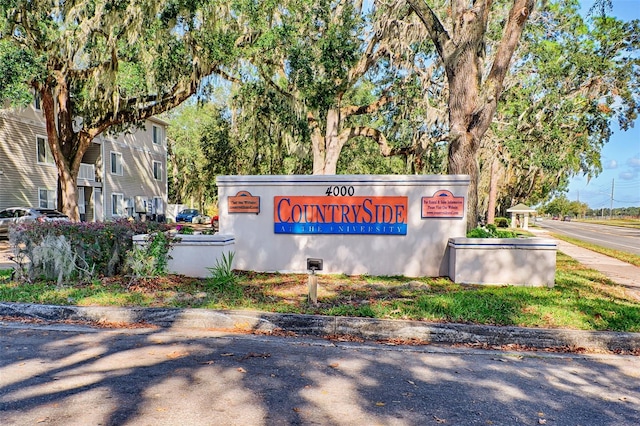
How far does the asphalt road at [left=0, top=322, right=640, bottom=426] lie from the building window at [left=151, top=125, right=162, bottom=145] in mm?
33436

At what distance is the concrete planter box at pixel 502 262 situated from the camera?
27.4 ft

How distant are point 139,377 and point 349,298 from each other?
367 centimetres

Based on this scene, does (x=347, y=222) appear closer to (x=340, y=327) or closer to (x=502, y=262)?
(x=502, y=262)

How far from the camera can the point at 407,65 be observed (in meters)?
16.4

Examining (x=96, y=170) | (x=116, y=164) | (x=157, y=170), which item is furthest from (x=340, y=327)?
(x=157, y=170)

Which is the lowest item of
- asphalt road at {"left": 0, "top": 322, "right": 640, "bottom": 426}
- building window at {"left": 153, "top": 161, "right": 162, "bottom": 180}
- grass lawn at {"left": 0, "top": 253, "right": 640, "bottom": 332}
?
asphalt road at {"left": 0, "top": 322, "right": 640, "bottom": 426}

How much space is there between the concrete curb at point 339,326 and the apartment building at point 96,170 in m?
17.3

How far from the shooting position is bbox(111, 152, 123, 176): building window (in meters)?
31.2

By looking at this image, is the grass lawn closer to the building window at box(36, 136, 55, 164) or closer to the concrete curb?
the concrete curb

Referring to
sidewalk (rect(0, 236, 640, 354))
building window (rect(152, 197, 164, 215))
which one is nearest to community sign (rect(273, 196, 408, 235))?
sidewalk (rect(0, 236, 640, 354))

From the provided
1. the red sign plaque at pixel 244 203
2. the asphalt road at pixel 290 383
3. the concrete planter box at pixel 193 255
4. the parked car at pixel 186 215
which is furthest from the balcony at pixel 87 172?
the asphalt road at pixel 290 383

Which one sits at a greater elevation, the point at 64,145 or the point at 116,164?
the point at 116,164

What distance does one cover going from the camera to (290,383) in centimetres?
393

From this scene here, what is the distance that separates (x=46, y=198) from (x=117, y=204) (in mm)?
6848
